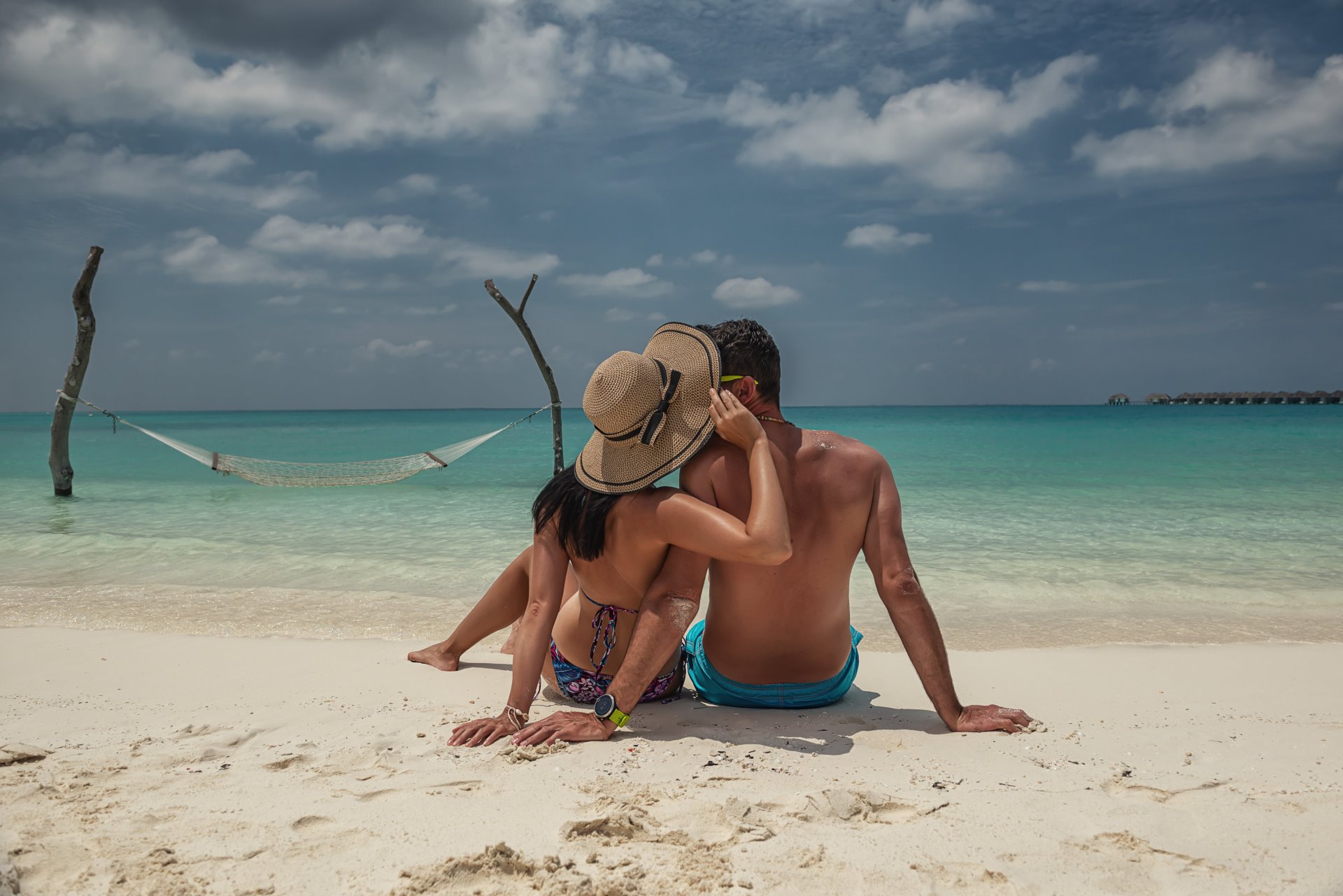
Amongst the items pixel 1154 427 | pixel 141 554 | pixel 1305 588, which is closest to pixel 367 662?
pixel 141 554

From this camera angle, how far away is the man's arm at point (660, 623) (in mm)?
2279

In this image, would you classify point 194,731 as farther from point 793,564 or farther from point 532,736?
point 793,564

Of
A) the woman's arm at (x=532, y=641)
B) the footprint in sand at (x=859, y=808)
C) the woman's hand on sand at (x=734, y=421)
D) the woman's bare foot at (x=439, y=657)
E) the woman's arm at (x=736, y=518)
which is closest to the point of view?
the footprint in sand at (x=859, y=808)

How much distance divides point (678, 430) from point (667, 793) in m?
0.90

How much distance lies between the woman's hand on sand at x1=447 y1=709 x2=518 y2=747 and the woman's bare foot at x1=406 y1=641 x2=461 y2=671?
0.83 metres

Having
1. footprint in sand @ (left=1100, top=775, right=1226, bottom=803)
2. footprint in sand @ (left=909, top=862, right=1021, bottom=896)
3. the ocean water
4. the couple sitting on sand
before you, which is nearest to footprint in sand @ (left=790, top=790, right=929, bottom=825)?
footprint in sand @ (left=909, top=862, right=1021, bottom=896)

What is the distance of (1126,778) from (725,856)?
3.49 ft

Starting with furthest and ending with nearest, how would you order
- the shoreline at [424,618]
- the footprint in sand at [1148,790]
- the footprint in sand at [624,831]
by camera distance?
1. the shoreline at [424,618]
2. the footprint in sand at [1148,790]
3. the footprint in sand at [624,831]

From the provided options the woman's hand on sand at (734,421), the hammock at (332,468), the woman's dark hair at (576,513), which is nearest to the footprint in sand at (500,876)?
the woman's dark hair at (576,513)

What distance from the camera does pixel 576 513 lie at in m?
2.34

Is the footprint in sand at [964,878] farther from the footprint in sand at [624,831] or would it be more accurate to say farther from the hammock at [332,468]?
the hammock at [332,468]

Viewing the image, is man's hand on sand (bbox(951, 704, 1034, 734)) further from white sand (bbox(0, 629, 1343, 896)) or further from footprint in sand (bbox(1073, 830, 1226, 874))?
footprint in sand (bbox(1073, 830, 1226, 874))

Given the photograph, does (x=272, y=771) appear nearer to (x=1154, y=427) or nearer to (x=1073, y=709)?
(x=1073, y=709)

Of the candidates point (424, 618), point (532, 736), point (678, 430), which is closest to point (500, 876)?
point (532, 736)
